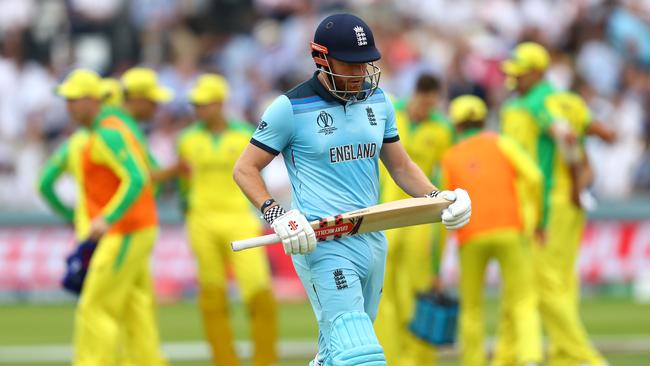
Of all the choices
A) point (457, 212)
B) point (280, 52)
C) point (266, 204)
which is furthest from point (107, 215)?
point (280, 52)

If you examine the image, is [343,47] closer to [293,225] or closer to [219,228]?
[293,225]

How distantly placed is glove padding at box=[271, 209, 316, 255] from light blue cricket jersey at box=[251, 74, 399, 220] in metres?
0.51

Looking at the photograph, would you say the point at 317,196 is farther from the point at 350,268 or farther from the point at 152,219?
the point at 152,219

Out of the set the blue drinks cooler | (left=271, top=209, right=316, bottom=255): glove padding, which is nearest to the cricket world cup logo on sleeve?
(left=271, top=209, right=316, bottom=255): glove padding

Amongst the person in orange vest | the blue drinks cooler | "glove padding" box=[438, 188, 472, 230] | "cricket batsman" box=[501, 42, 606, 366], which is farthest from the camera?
"cricket batsman" box=[501, 42, 606, 366]

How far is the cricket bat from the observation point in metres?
7.62

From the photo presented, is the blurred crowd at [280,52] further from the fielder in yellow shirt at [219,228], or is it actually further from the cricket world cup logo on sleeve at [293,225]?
the cricket world cup logo on sleeve at [293,225]

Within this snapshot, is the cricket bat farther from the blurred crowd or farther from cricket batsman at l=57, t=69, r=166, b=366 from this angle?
the blurred crowd

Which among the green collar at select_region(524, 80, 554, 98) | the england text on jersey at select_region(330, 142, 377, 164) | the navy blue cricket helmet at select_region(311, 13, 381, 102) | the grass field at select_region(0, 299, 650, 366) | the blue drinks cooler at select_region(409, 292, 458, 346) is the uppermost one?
the navy blue cricket helmet at select_region(311, 13, 381, 102)

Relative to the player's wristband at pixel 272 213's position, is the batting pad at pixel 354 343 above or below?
below

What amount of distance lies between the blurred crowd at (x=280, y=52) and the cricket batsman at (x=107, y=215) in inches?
382

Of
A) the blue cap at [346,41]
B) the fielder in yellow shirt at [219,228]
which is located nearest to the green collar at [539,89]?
the fielder in yellow shirt at [219,228]

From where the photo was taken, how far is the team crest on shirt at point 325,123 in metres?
7.87

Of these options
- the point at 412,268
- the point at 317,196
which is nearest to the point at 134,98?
the point at 412,268
